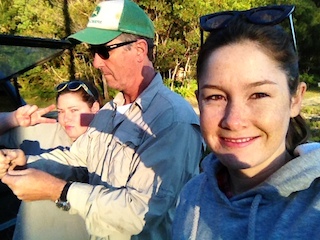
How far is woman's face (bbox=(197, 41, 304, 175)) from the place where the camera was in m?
1.50

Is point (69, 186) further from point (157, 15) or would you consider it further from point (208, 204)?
point (157, 15)

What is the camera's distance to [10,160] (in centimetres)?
279

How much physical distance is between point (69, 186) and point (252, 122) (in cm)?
129

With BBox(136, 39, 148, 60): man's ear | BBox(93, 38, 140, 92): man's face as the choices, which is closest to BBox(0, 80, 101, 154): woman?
BBox(93, 38, 140, 92): man's face

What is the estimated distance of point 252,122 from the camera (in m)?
1.51

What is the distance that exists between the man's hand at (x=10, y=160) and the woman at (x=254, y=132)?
1.47m

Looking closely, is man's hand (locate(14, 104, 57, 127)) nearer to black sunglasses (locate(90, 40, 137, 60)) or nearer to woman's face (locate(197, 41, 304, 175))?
black sunglasses (locate(90, 40, 137, 60))

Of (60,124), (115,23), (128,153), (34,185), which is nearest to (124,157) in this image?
(128,153)

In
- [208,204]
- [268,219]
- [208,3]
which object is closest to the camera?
[268,219]

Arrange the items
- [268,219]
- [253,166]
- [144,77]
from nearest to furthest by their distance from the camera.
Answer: [268,219]
[253,166]
[144,77]

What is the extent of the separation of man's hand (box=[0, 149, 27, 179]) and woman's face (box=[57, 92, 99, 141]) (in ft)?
1.91

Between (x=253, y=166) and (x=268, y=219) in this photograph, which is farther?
(x=253, y=166)

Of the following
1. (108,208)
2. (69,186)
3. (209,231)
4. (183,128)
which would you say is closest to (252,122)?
(209,231)

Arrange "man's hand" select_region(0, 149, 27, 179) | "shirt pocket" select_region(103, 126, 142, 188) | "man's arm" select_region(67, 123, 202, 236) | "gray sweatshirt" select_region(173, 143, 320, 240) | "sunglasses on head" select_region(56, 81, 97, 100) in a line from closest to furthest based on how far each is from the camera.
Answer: "gray sweatshirt" select_region(173, 143, 320, 240), "man's arm" select_region(67, 123, 202, 236), "shirt pocket" select_region(103, 126, 142, 188), "man's hand" select_region(0, 149, 27, 179), "sunglasses on head" select_region(56, 81, 97, 100)
